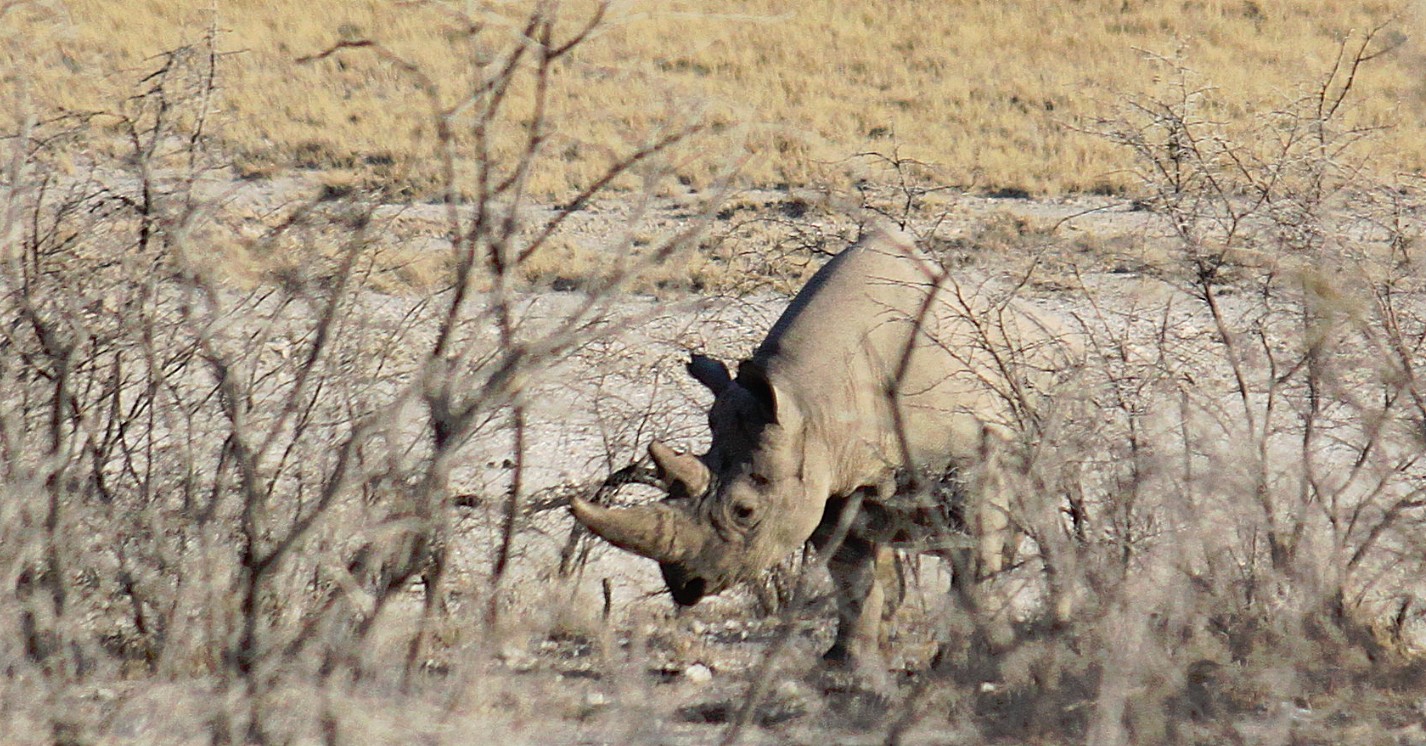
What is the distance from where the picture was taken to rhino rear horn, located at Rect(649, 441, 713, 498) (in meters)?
5.21

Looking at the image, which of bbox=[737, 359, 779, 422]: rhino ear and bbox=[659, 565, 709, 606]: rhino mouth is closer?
bbox=[659, 565, 709, 606]: rhino mouth

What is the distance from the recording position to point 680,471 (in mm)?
5223

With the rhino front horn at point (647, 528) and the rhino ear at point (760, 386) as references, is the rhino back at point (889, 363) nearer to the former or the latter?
the rhino ear at point (760, 386)

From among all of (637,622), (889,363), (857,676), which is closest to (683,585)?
(637,622)

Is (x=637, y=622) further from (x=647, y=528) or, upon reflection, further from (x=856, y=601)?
(x=856, y=601)

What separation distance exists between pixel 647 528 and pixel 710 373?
875 millimetres

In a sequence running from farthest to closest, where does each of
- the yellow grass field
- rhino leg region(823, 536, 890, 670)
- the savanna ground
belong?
the yellow grass field < rhino leg region(823, 536, 890, 670) < the savanna ground

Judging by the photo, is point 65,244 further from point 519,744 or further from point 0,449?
point 519,744

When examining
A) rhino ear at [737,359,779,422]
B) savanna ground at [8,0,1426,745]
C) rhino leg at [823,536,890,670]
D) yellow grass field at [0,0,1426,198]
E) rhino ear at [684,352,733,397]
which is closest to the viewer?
savanna ground at [8,0,1426,745]

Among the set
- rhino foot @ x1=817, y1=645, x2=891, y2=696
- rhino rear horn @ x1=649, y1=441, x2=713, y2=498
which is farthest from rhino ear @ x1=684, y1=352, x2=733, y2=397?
rhino foot @ x1=817, y1=645, x2=891, y2=696

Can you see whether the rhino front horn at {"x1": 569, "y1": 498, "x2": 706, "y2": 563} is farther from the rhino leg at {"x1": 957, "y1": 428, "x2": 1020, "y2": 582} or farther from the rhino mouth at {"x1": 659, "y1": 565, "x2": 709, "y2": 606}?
the rhino leg at {"x1": 957, "y1": 428, "x2": 1020, "y2": 582}

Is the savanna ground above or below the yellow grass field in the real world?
below

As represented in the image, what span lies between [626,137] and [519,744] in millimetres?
1667

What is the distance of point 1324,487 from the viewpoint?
209 inches
